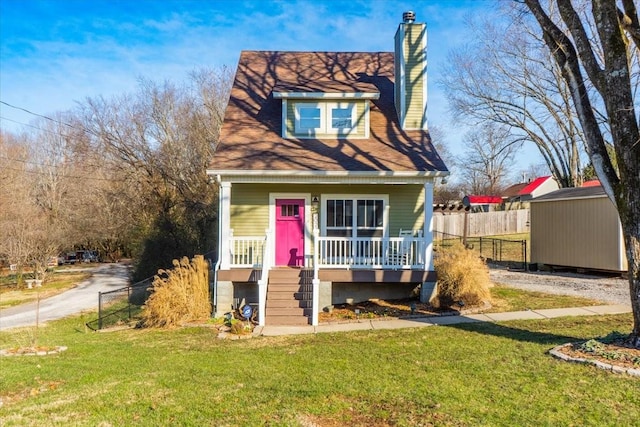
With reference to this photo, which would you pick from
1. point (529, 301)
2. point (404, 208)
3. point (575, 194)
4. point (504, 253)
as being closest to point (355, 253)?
point (404, 208)

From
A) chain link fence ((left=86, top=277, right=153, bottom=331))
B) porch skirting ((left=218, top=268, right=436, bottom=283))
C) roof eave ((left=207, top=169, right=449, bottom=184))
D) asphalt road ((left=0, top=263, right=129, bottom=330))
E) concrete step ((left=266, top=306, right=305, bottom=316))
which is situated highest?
roof eave ((left=207, top=169, right=449, bottom=184))

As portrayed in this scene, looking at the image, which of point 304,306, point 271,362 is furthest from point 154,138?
point 271,362

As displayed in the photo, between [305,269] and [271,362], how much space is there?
4.88 meters

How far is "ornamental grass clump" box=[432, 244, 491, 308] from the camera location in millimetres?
10656

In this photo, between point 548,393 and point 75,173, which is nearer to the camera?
point 548,393

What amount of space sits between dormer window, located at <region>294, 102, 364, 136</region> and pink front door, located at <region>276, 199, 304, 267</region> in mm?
2253

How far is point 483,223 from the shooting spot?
32281 mm

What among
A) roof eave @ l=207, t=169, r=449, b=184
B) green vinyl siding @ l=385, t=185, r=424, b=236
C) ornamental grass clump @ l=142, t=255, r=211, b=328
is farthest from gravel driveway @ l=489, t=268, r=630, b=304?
ornamental grass clump @ l=142, t=255, r=211, b=328

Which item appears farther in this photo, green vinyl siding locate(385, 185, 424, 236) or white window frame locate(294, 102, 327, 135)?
white window frame locate(294, 102, 327, 135)

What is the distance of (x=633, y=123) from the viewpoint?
6.34m

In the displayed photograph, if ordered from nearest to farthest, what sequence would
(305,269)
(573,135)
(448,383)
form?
1. (448,383)
2. (305,269)
3. (573,135)

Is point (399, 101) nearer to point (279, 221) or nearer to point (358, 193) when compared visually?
point (358, 193)

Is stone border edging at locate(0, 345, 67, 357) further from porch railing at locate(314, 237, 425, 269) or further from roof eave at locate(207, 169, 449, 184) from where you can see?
porch railing at locate(314, 237, 425, 269)

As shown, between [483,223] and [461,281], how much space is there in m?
22.9
